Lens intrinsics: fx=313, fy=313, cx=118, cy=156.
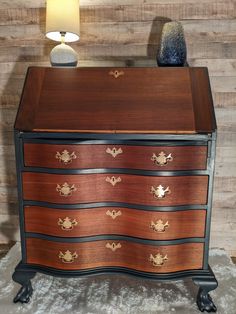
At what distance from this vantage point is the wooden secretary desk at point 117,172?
60.8 inches

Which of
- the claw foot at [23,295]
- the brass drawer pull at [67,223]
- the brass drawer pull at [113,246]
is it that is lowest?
the claw foot at [23,295]

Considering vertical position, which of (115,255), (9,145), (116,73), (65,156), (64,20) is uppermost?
(64,20)

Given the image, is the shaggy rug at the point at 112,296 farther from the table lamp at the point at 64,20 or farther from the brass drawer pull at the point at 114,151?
the table lamp at the point at 64,20

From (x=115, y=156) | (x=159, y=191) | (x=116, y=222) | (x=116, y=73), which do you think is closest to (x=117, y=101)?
(x=116, y=73)

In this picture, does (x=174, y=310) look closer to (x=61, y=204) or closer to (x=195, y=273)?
(x=195, y=273)

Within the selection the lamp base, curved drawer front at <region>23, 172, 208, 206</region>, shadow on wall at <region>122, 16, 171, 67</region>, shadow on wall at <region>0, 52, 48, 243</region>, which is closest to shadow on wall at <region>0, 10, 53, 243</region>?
shadow on wall at <region>0, 52, 48, 243</region>

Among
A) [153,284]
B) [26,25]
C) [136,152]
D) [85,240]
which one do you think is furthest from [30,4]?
[153,284]

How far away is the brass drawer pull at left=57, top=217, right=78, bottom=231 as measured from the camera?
5.41 ft

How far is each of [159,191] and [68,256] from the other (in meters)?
0.61

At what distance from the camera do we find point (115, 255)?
171 centimetres

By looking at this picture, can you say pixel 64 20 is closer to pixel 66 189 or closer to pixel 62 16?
pixel 62 16

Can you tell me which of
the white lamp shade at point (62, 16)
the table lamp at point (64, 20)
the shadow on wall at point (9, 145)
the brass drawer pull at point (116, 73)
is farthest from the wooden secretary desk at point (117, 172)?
the shadow on wall at point (9, 145)

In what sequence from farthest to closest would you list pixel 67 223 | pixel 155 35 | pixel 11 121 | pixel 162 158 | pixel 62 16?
1. pixel 11 121
2. pixel 155 35
3. pixel 62 16
4. pixel 67 223
5. pixel 162 158

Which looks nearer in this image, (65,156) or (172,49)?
(65,156)
